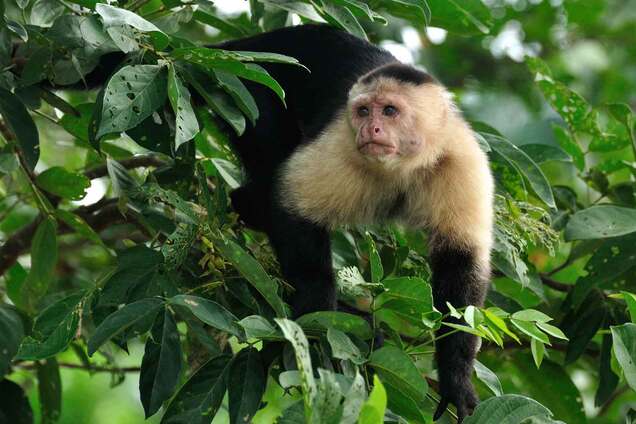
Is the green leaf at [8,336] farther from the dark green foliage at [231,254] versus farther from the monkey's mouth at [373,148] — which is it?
the monkey's mouth at [373,148]

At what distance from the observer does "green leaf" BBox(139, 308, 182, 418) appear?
7.59ft

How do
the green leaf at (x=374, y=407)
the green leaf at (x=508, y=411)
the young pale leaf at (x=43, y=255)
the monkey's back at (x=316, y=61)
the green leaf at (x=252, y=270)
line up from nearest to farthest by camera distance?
the green leaf at (x=374, y=407) → the green leaf at (x=508, y=411) → the green leaf at (x=252, y=270) → the young pale leaf at (x=43, y=255) → the monkey's back at (x=316, y=61)

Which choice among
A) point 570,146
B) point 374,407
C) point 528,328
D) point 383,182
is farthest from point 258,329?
point 570,146

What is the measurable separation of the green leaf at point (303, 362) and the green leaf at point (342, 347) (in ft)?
0.76

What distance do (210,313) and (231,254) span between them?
166 mm

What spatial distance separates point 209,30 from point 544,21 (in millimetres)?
2280

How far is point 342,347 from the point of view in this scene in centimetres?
218

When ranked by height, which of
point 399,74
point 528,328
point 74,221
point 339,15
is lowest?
point 74,221

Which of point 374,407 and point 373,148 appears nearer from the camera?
point 374,407

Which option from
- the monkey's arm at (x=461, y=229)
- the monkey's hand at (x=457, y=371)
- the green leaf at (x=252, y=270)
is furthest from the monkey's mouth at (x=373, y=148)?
the green leaf at (x=252, y=270)

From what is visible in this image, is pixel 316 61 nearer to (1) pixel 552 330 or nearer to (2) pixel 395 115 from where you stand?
(2) pixel 395 115

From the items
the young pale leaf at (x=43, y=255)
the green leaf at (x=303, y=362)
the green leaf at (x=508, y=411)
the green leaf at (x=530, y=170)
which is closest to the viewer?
the green leaf at (x=303, y=362)

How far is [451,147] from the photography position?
3.17 m

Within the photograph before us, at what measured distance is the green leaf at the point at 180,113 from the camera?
223 cm
